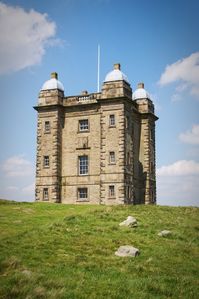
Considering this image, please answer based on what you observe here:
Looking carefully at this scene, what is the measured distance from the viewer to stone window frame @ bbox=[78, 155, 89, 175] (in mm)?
45469

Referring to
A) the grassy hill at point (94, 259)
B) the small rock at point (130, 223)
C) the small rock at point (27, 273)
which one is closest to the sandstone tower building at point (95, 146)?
the grassy hill at point (94, 259)

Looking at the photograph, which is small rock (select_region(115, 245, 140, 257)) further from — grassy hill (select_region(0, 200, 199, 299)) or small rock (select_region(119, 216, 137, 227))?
small rock (select_region(119, 216, 137, 227))

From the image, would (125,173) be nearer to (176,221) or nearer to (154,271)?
(176,221)

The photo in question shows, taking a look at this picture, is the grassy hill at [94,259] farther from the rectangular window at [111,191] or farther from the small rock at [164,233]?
the rectangular window at [111,191]

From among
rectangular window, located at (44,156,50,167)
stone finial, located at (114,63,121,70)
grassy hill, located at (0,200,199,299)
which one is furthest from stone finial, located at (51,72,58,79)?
grassy hill, located at (0,200,199,299)

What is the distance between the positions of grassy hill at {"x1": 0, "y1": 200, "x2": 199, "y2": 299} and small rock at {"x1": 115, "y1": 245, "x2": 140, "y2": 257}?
255 mm

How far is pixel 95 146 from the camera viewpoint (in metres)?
45.3

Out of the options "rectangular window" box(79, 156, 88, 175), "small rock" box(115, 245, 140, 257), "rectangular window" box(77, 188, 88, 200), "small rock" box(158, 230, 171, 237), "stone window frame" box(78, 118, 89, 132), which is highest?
"stone window frame" box(78, 118, 89, 132)

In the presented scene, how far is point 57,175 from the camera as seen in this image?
4584 centimetres

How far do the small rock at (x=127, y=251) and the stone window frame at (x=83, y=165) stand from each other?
82.6 feet

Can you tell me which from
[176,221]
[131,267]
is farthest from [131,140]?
[131,267]

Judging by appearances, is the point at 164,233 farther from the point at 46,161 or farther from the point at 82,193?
the point at 46,161

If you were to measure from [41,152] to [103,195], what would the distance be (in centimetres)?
857

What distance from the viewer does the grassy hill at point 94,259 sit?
14.9 meters
